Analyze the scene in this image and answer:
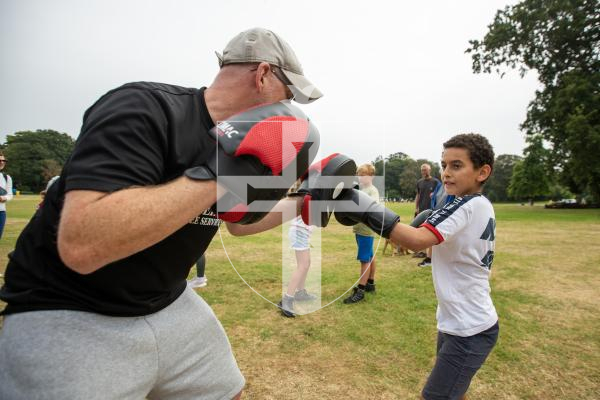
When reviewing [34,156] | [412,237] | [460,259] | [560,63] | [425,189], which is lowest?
[460,259]

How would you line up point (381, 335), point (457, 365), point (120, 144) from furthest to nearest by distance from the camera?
point (381, 335), point (457, 365), point (120, 144)

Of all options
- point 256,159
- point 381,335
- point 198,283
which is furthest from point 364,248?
point 256,159

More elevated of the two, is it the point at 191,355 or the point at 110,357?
the point at 110,357

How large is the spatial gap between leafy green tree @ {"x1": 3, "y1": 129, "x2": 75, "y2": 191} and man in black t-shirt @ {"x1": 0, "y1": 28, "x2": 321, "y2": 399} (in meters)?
74.6

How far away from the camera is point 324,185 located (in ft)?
5.17

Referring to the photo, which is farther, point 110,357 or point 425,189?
point 425,189

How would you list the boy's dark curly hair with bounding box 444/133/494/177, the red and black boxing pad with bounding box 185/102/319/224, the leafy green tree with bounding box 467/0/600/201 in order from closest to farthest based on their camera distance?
the red and black boxing pad with bounding box 185/102/319/224 → the boy's dark curly hair with bounding box 444/133/494/177 → the leafy green tree with bounding box 467/0/600/201

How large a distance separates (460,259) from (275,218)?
125 cm

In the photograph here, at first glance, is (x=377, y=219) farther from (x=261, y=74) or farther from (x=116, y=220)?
(x=116, y=220)

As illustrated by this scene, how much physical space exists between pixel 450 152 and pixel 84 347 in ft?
7.79

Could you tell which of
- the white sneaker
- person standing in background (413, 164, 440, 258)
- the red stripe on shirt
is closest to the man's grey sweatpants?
the red stripe on shirt

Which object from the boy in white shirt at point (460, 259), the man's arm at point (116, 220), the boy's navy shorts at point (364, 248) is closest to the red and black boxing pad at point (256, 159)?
the man's arm at point (116, 220)

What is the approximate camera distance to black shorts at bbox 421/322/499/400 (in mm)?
1979

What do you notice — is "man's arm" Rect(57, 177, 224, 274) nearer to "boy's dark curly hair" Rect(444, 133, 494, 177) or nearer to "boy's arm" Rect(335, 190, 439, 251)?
"boy's arm" Rect(335, 190, 439, 251)
